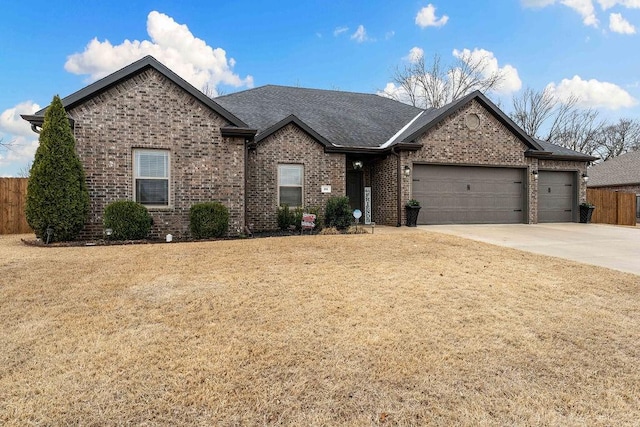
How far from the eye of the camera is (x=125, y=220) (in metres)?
8.88

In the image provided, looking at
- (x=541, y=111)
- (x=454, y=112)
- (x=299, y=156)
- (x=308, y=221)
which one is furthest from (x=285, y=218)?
(x=541, y=111)

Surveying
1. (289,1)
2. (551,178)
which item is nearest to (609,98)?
(551,178)

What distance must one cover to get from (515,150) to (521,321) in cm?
1230

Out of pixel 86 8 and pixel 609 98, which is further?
pixel 609 98

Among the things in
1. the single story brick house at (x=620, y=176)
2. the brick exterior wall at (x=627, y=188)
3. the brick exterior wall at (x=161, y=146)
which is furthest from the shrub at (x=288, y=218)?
the single story brick house at (x=620, y=176)

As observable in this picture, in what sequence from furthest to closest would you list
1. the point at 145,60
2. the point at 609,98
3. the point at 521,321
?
1. the point at 609,98
2. the point at 145,60
3. the point at 521,321

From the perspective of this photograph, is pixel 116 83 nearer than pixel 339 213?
Yes

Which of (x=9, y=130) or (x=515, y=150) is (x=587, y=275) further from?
(x=9, y=130)

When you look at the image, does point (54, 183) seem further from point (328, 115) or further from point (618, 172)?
point (618, 172)

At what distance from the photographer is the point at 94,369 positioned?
262cm

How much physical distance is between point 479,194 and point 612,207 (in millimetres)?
9204

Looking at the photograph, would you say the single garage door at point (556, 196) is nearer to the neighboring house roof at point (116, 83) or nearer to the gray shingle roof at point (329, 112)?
the gray shingle roof at point (329, 112)

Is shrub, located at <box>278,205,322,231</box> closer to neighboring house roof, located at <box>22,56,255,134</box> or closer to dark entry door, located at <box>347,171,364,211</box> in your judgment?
dark entry door, located at <box>347,171,364,211</box>

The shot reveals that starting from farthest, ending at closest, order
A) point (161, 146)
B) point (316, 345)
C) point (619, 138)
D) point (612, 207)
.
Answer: point (619, 138) → point (612, 207) → point (161, 146) → point (316, 345)
